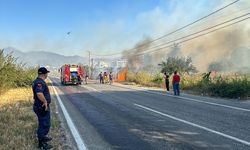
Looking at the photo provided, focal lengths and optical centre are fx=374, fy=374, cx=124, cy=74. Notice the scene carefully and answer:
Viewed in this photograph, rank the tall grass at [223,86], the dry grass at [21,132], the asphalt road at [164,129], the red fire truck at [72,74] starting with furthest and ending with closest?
the red fire truck at [72,74]
the tall grass at [223,86]
the dry grass at [21,132]
the asphalt road at [164,129]

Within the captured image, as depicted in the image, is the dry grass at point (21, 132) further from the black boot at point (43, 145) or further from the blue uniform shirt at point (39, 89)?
the blue uniform shirt at point (39, 89)

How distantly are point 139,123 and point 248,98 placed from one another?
12.0 meters

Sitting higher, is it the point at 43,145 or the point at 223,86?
the point at 223,86

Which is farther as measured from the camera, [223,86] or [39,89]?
[223,86]

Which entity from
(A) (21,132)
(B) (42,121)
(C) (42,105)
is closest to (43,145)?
(B) (42,121)

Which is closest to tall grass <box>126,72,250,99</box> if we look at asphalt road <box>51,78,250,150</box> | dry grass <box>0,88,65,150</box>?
asphalt road <box>51,78,250,150</box>

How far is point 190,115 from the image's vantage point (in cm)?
1326

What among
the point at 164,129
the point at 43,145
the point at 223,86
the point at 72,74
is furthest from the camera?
the point at 72,74

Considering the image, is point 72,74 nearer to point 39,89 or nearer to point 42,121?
point 42,121

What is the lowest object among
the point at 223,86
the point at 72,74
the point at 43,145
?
the point at 43,145

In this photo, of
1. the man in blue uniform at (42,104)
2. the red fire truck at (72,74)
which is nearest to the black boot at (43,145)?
the man in blue uniform at (42,104)

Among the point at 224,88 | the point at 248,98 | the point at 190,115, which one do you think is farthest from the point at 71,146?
the point at 224,88

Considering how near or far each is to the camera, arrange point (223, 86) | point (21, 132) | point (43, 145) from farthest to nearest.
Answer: point (223, 86), point (21, 132), point (43, 145)

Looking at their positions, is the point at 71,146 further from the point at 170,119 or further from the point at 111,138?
the point at 170,119
